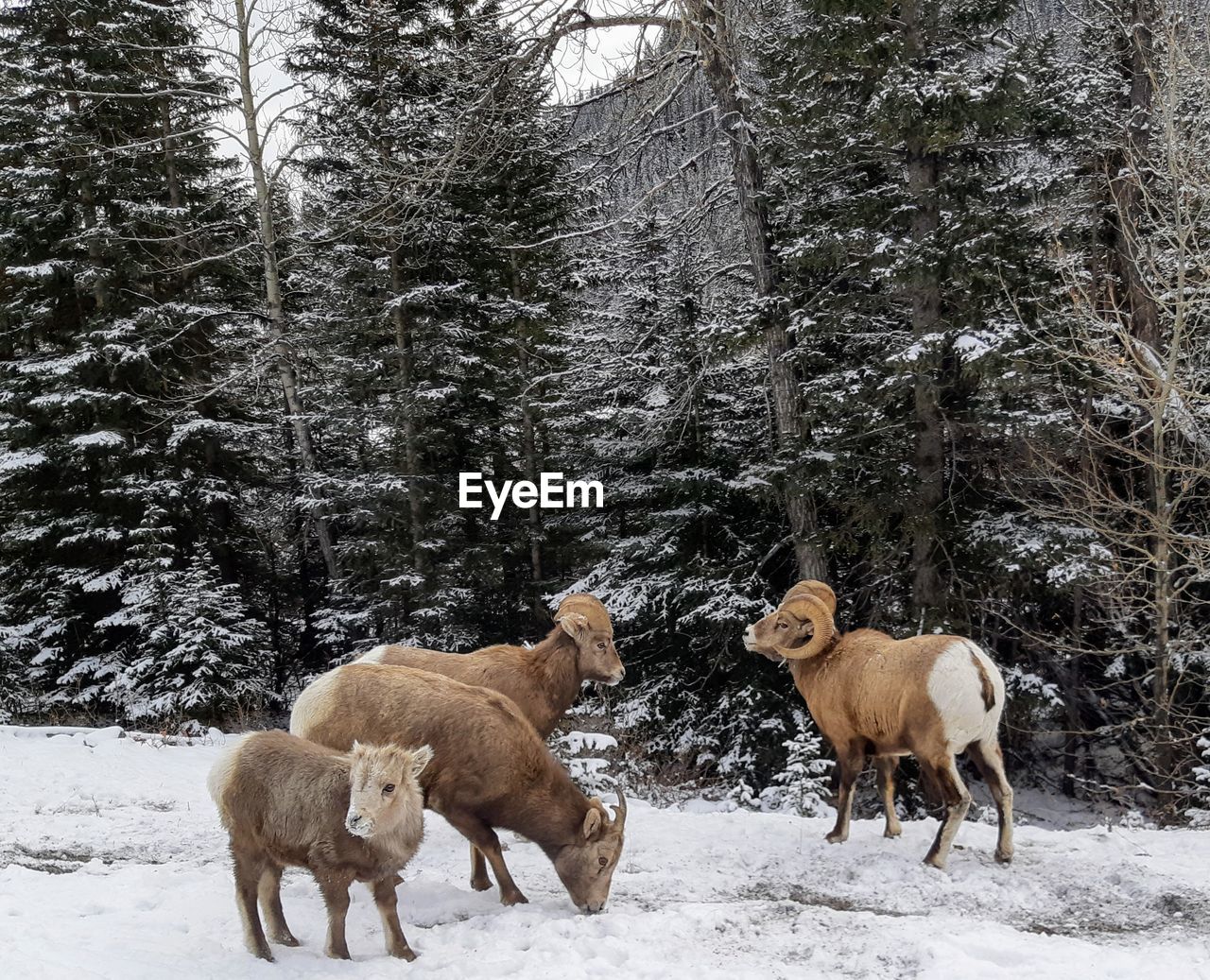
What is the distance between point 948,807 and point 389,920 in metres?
3.94

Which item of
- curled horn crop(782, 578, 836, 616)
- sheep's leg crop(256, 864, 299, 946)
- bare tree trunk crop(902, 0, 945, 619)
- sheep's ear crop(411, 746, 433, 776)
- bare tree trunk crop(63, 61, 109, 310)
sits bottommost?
sheep's leg crop(256, 864, 299, 946)

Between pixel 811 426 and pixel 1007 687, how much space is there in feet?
14.0

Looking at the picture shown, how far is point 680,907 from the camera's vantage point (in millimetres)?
5410

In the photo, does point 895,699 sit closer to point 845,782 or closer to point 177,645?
point 845,782

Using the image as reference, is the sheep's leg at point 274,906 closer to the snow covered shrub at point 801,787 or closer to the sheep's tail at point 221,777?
the sheep's tail at point 221,777

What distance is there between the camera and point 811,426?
12.4 m

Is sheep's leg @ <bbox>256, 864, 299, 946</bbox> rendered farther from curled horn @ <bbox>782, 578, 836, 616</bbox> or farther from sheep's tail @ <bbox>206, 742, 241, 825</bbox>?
curled horn @ <bbox>782, 578, 836, 616</bbox>

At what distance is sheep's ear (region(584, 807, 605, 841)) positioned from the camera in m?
5.46

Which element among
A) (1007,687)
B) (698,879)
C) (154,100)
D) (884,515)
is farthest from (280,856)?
(154,100)

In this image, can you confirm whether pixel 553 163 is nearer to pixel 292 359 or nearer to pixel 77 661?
pixel 292 359

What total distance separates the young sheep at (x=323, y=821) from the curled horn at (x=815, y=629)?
346 centimetres

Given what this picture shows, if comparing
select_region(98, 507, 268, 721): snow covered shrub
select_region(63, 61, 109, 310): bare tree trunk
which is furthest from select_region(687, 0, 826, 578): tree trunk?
select_region(63, 61, 109, 310): bare tree trunk

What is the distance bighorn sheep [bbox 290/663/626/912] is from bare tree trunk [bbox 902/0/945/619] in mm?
6887

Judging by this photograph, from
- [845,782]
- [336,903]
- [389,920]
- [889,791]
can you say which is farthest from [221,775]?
[889,791]
